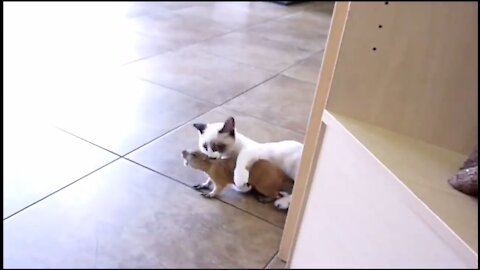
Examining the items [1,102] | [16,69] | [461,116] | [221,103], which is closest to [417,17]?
[461,116]

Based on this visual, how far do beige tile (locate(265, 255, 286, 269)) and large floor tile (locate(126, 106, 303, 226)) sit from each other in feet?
0.37

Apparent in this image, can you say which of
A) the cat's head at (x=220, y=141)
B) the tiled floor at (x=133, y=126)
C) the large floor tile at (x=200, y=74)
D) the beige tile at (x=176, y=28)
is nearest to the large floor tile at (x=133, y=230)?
the tiled floor at (x=133, y=126)

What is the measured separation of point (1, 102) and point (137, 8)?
1.63 m

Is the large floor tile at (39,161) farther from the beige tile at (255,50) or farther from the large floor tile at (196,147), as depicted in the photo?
the beige tile at (255,50)

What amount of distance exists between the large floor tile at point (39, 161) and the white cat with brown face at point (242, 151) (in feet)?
0.91

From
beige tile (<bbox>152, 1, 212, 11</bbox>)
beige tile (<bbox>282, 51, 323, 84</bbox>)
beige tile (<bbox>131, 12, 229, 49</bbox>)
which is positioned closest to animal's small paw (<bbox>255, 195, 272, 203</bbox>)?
beige tile (<bbox>282, 51, 323, 84</bbox>)

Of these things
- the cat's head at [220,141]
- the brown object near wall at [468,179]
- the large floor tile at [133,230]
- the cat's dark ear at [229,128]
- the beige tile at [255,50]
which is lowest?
the large floor tile at [133,230]

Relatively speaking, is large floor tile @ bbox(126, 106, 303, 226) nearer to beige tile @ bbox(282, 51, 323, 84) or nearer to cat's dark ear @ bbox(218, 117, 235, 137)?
cat's dark ear @ bbox(218, 117, 235, 137)

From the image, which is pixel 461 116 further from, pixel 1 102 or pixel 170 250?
pixel 1 102

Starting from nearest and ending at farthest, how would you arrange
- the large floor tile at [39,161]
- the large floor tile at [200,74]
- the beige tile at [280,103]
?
the large floor tile at [39,161] < the beige tile at [280,103] < the large floor tile at [200,74]

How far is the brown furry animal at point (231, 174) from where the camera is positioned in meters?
1.08

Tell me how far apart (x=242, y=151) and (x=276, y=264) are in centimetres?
26

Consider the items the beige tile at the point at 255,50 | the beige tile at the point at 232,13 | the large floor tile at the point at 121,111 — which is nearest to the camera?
the large floor tile at the point at 121,111

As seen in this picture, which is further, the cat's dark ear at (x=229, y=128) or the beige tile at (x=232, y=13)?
the beige tile at (x=232, y=13)
